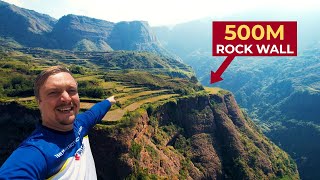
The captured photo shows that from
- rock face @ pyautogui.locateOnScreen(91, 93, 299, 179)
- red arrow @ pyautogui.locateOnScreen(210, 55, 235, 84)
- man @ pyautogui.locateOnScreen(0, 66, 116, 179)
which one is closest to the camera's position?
man @ pyautogui.locateOnScreen(0, 66, 116, 179)

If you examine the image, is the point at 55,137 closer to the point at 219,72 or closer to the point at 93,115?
the point at 93,115

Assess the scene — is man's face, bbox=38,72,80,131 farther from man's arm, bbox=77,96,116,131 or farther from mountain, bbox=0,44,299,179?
mountain, bbox=0,44,299,179

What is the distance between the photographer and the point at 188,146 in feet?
340

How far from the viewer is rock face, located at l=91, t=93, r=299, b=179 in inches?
3007

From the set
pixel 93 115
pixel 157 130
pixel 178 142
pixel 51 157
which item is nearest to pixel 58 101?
pixel 51 157

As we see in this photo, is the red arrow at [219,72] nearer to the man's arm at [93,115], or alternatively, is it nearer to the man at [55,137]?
the man's arm at [93,115]

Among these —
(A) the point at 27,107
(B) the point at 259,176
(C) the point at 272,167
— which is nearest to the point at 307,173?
(C) the point at 272,167

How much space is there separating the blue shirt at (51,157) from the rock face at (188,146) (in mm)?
68499

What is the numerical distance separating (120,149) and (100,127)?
6.57 m

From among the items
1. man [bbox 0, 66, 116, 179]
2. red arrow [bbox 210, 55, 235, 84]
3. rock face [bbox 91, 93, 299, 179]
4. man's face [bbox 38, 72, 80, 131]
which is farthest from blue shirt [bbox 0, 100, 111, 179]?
rock face [bbox 91, 93, 299, 179]

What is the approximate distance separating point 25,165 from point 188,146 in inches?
3944

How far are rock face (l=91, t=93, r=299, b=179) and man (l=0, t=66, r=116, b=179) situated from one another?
2721 inches

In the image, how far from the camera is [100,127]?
75125 millimetres

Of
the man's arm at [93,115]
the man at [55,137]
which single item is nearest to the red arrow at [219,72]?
the man's arm at [93,115]
